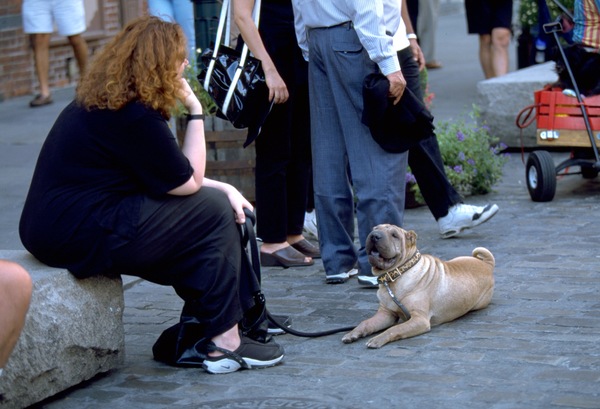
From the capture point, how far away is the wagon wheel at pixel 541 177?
758 centimetres

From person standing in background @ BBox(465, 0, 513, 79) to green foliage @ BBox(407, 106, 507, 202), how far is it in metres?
3.38

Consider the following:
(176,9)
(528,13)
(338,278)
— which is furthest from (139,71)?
(528,13)

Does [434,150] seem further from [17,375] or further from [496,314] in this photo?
[17,375]

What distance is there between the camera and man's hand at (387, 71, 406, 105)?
213 inches

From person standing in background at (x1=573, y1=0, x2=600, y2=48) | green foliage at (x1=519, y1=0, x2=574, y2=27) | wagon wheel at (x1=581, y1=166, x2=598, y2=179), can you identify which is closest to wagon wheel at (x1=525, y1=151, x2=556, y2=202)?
wagon wheel at (x1=581, y1=166, x2=598, y2=179)

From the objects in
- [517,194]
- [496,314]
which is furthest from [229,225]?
[517,194]

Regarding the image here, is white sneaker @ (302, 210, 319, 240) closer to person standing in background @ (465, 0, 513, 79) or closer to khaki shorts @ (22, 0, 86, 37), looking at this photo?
person standing in background @ (465, 0, 513, 79)

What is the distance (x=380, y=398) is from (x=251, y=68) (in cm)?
234

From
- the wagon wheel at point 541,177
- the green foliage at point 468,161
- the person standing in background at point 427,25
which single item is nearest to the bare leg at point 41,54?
the person standing in background at point 427,25

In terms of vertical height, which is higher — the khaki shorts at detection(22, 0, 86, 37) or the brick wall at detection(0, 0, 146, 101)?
the khaki shorts at detection(22, 0, 86, 37)

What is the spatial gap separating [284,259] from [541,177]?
6.97ft

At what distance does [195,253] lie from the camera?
4488 mm

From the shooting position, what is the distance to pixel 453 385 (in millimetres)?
4219

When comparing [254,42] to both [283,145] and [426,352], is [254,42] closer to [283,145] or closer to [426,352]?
[283,145]
